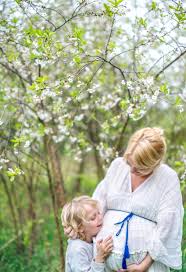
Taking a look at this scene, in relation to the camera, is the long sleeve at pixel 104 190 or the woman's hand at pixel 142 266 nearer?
the woman's hand at pixel 142 266

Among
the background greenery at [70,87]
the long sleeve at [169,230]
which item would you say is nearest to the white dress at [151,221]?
the long sleeve at [169,230]

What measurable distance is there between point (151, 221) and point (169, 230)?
0.15m

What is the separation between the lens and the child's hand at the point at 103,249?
3549 mm

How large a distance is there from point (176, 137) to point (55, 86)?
3.82m

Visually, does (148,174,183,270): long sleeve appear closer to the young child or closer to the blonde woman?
the blonde woman

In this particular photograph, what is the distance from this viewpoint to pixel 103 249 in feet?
11.6

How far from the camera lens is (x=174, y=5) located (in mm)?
3988

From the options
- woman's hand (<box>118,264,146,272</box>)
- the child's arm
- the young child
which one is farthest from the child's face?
woman's hand (<box>118,264,146,272</box>)

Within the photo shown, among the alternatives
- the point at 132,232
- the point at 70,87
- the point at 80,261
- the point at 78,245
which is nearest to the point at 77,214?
the point at 78,245

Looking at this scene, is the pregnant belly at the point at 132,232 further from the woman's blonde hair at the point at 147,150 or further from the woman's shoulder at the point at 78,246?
the woman's blonde hair at the point at 147,150

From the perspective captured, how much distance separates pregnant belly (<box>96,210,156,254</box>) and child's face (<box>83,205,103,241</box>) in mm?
51

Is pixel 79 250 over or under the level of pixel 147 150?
under

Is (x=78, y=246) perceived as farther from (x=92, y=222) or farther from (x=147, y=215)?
(x=147, y=215)

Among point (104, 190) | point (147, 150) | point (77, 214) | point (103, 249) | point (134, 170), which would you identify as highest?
point (147, 150)
